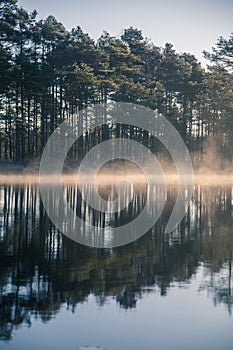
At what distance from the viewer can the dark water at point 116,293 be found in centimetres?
643

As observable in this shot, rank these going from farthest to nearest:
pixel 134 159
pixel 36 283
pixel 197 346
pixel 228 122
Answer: pixel 228 122, pixel 134 159, pixel 36 283, pixel 197 346

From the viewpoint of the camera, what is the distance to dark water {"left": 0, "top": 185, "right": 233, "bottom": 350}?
6.43 m

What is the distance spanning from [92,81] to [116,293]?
52794 millimetres

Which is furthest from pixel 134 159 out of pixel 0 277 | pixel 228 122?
pixel 0 277

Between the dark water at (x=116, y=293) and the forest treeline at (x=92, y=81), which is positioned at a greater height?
the forest treeline at (x=92, y=81)

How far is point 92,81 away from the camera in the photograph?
59500 millimetres

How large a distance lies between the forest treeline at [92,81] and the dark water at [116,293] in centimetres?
4009

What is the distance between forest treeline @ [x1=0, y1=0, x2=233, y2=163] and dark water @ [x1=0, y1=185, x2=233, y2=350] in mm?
40094

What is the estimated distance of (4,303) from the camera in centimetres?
759

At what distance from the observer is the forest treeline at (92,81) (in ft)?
180

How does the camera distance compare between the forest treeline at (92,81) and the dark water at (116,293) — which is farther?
the forest treeline at (92,81)

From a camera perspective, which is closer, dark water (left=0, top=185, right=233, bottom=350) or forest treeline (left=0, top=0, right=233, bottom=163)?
dark water (left=0, top=185, right=233, bottom=350)

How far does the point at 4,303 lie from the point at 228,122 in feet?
247

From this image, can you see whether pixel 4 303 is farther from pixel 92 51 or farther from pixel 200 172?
pixel 200 172
